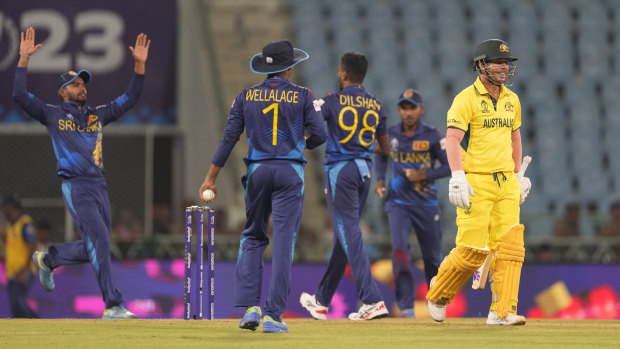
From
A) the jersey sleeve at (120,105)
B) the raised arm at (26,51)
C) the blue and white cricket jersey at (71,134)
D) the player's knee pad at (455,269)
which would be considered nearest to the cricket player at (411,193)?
the player's knee pad at (455,269)

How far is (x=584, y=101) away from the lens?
53.0 ft

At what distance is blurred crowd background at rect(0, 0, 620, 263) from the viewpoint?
14289mm

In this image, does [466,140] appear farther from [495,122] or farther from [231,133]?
[231,133]

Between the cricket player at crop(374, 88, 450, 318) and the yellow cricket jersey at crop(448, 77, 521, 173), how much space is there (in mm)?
1935

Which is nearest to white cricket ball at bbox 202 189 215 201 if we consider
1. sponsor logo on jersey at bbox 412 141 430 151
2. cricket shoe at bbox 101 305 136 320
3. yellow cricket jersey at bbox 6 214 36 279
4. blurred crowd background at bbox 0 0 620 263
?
cricket shoe at bbox 101 305 136 320

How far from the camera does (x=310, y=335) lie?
6.64 metres

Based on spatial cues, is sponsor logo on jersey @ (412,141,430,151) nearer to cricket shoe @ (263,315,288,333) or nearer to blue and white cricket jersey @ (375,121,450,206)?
blue and white cricket jersey @ (375,121,450,206)

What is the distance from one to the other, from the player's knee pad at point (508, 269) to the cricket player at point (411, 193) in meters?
1.93

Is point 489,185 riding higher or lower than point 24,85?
lower

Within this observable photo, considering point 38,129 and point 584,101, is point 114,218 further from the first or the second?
point 584,101

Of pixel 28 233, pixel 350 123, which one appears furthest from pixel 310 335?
pixel 28 233

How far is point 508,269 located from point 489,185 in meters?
0.60

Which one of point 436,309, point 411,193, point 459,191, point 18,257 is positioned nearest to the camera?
point 459,191

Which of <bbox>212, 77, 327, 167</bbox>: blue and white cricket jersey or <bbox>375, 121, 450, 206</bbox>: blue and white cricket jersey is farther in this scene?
<bbox>375, 121, 450, 206</bbox>: blue and white cricket jersey
